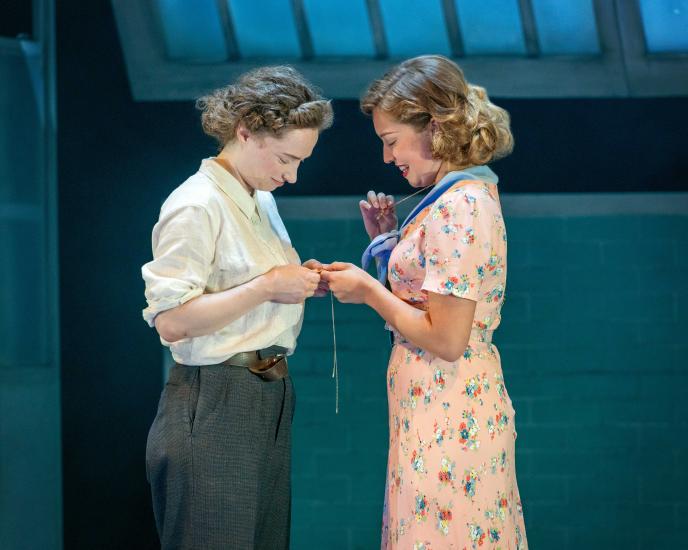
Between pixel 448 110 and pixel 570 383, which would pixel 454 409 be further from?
pixel 570 383

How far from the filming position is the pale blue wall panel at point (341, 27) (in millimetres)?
4062

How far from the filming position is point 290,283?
221 cm

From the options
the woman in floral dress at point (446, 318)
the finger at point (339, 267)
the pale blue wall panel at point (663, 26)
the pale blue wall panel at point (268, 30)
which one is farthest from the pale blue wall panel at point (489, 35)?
the finger at point (339, 267)

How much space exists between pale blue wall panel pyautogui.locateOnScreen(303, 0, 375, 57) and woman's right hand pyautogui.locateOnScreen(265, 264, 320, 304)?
6.72 ft

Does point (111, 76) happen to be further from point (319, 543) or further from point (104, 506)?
point (319, 543)

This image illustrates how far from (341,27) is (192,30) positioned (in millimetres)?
648

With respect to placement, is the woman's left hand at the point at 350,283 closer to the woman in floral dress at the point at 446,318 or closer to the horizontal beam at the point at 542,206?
the woman in floral dress at the point at 446,318

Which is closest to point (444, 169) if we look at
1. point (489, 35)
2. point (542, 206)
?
point (542, 206)

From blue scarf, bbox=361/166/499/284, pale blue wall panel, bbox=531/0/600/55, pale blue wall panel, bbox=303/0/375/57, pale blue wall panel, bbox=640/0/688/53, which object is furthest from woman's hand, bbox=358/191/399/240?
pale blue wall panel, bbox=640/0/688/53

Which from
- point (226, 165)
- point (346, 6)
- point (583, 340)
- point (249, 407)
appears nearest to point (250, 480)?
point (249, 407)

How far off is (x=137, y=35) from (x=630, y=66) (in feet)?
6.88

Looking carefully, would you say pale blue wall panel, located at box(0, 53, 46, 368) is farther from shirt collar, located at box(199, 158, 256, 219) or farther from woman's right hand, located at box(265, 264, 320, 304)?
woman's right hand, located at box(265, 264, 320, 304)

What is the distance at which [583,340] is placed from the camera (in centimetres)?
404

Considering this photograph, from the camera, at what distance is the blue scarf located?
7.52 ft
